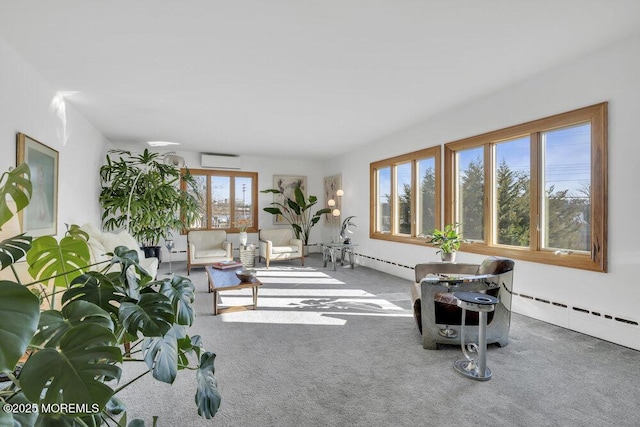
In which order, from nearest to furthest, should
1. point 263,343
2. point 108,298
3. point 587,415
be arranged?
1. point 108,298
2. point 587,415
3. point 263,343

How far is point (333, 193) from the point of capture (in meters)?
8.29

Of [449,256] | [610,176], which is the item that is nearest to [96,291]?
[449,256]

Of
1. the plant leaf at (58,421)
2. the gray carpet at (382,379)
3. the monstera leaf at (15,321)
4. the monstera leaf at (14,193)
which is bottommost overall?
the gray carpet at (382,379)

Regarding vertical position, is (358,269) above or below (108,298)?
below

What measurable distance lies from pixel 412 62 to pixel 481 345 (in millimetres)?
2506

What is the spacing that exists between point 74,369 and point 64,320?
0.59ft

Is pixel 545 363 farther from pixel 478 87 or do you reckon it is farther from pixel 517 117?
pixel 478 87

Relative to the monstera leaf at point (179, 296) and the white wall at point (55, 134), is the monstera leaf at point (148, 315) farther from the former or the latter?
the white wall at point (55, 134)

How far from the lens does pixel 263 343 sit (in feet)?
9.65

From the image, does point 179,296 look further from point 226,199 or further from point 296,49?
point 226,199

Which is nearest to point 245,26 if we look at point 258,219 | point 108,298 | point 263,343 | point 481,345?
point 108,298

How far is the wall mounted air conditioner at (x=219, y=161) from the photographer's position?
24.7 ft

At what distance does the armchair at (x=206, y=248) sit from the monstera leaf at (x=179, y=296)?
17.0 feet

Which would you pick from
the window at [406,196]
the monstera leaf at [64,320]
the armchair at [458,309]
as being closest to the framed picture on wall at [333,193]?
the window at [406,196]
